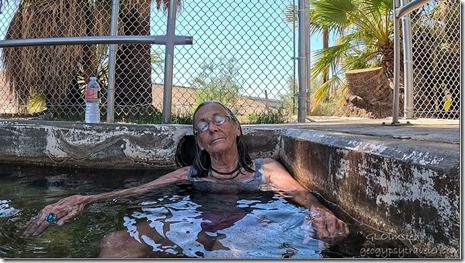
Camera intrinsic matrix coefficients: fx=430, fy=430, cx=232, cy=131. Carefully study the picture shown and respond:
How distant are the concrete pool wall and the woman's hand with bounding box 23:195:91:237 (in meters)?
1.10

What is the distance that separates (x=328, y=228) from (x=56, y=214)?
105 cm

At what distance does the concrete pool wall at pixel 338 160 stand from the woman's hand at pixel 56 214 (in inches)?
43.2

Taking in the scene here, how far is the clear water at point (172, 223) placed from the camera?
4.46 ft

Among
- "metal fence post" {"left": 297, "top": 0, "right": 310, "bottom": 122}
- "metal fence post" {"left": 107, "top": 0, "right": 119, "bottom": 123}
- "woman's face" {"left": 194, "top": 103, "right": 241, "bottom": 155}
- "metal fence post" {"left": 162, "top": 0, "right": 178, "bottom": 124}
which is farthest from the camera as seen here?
"metal fence post" {"left": 297, "top": 0, "right": 310, "bottom": 122}

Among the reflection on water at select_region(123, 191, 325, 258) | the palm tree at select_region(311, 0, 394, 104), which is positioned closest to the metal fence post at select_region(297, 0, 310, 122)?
the reflection on water at select_region(123, 191, 325, 258)

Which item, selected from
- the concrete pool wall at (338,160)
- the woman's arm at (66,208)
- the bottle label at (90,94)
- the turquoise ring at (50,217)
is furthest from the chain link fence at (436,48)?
the turquoise ring at (50,217)

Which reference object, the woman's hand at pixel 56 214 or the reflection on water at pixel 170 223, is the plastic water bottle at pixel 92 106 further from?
the woman's hand at pixel 56 214

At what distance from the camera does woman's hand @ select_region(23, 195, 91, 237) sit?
5.20 feet

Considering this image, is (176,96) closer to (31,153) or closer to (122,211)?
(31,153)

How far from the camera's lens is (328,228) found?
1490mm

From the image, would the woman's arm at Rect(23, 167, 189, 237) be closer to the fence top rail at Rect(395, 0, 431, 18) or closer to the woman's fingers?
the woman's fingers

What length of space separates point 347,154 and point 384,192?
294mm

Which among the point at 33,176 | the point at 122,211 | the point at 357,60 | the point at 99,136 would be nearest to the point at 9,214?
the point at 122,211

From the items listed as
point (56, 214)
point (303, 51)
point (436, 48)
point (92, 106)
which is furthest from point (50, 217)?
point (436, 48)
